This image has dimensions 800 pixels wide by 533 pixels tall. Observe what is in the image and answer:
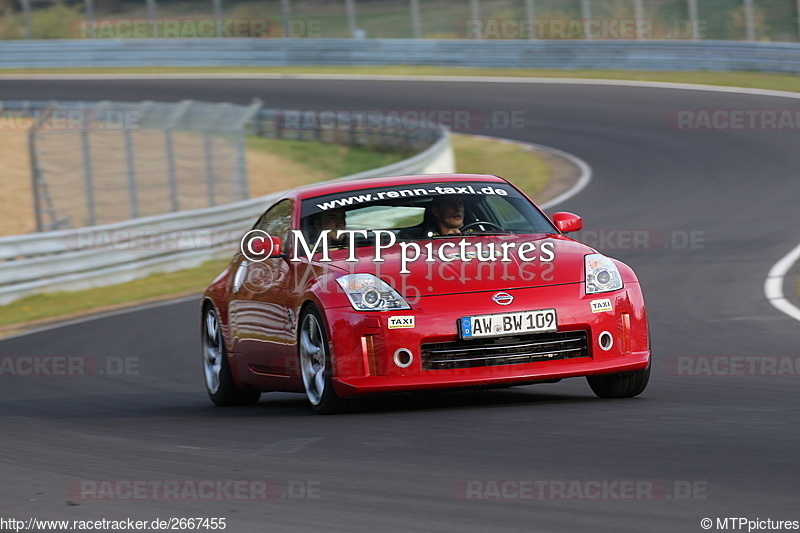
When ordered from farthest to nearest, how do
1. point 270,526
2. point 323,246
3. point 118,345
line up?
point 118,345 < point 323,246 < point 270,526

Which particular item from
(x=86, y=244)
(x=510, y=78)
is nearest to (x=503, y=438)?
(x=86, y=244)

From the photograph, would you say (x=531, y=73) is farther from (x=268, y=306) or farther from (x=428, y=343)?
(x=428, y=343)

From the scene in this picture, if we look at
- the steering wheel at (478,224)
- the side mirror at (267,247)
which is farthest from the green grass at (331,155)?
the steering wheel at (478,224)

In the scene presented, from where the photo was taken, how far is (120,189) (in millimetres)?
19000

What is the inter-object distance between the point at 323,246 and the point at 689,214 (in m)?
10.8

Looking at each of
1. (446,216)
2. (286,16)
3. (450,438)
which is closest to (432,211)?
(446,216)

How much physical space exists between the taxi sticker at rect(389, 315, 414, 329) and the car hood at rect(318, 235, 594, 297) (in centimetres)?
15

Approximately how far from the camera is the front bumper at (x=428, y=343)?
683 cm

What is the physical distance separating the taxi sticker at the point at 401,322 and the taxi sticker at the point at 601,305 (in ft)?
3.23

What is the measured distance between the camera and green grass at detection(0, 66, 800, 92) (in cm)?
3109

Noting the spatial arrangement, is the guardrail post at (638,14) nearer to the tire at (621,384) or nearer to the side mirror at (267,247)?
the side mirror at (267,247)

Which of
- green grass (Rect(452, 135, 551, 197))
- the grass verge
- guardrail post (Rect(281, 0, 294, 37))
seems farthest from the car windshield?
guardrail post (Rect(281, 0, 294, 37))

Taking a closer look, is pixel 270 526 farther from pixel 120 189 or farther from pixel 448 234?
pixel 120 189

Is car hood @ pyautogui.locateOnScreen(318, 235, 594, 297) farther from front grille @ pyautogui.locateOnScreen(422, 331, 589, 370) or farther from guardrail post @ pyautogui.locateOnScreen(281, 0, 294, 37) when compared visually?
guardrail post @ pyautogui.locateOnScreen(281, 0, 294, 37)
